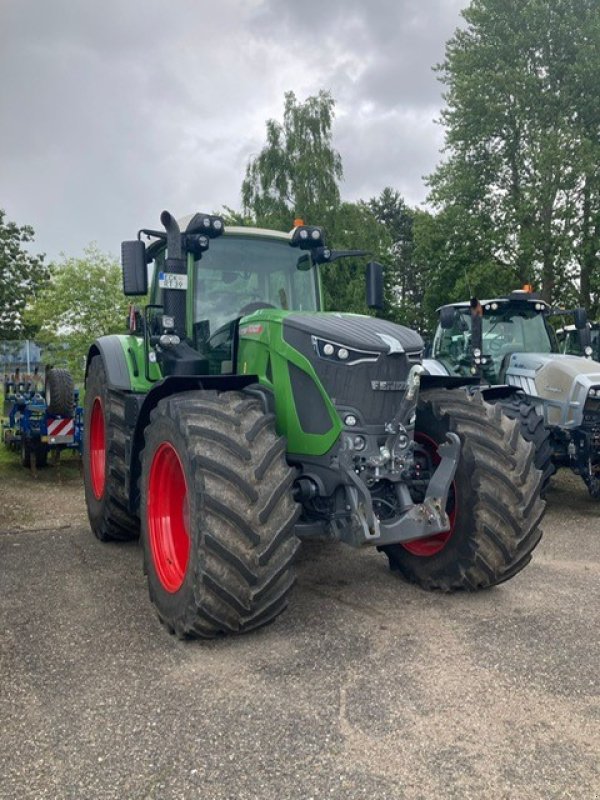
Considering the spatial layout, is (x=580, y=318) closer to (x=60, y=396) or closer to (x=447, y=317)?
(x=447, y=317)

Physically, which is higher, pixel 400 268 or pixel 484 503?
pixel 400 268

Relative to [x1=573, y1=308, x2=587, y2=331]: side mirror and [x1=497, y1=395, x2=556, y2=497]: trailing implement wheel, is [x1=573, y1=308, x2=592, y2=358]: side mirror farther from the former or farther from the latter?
[x1=497, y1=395, x2=556, y2=497]: trailing implement wheel

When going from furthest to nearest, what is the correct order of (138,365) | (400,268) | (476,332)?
(400,268) < (476,332) < (138,365)

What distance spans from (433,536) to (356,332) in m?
1.54

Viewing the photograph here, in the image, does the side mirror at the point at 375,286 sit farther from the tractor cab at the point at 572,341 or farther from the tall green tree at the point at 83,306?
the tall green tree at the point at 83,306

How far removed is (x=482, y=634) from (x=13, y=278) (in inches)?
1262

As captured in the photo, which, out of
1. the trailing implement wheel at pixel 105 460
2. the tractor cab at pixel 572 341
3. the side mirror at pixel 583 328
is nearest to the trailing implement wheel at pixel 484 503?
the trailing implement wheel at pixel 105 460

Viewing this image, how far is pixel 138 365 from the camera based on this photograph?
572 centimetres

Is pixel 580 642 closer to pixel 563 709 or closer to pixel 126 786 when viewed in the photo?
pixel 563 709

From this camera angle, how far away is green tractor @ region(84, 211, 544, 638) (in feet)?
11.6

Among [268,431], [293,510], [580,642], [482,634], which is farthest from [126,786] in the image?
[580,642]

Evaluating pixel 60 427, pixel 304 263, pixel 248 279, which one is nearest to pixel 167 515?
pixel 248 279

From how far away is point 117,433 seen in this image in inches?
220

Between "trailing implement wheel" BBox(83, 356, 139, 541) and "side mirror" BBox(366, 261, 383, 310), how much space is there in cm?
214
